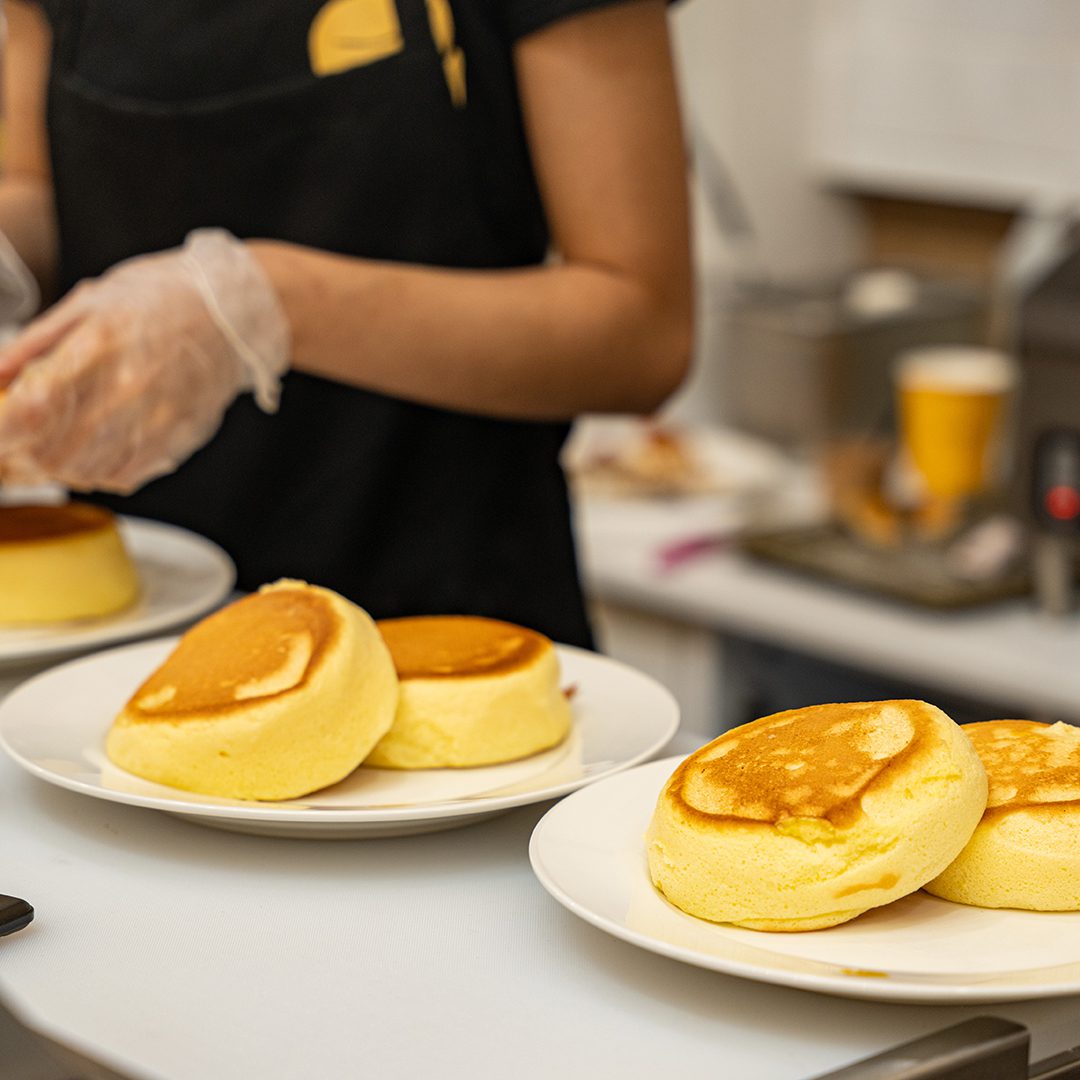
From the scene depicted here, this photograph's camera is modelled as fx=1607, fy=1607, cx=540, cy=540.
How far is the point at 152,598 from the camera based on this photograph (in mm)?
1238

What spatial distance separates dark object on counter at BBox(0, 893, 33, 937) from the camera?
2.32 ft

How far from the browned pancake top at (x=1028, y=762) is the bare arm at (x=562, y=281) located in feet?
2.09

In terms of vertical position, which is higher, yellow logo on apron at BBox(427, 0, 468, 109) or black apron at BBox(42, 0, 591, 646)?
yellow logo on apron at BBox(427, 0, 468, 109)

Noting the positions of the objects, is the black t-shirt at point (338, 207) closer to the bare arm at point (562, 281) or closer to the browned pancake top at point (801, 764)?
the bare arm at point (562, 281)

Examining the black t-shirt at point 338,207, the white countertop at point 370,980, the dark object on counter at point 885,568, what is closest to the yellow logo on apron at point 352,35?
the black t-shirt at point 338,207

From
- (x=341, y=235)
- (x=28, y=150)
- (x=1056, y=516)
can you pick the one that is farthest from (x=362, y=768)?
(x=1056, y=516)

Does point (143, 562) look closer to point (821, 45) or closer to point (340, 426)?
point (340, 426)

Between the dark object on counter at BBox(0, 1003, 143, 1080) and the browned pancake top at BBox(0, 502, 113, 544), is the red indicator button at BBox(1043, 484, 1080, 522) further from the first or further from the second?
the dark object on counter at BBox(0, 1003, 143, 1080)

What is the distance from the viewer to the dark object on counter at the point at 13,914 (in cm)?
71

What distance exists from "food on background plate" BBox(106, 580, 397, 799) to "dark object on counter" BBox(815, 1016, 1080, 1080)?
12.4 inches

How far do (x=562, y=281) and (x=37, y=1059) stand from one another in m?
0.86

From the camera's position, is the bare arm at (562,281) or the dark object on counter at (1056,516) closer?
the bare arm at (562,281)

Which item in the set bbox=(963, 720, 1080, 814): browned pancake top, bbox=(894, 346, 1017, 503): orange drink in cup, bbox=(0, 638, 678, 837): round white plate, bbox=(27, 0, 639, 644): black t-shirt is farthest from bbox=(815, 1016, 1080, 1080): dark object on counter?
bbox=(894, 346, 1017, 503): orange drink in cup

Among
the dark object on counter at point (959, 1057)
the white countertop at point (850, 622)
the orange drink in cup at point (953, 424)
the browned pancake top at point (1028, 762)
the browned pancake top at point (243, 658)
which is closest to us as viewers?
the dark object on counter at point (959, 1057)
